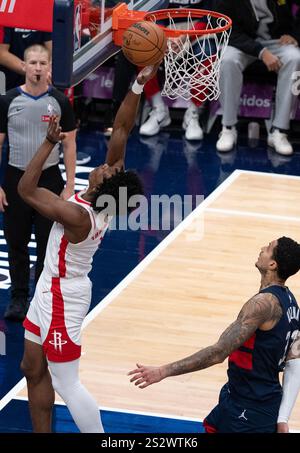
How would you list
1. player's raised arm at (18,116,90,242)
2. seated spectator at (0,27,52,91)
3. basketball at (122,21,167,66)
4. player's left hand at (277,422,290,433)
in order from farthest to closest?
seated spectator at (0,27,52,91) → basketball at (122,21,167,66) → player's raised arm at (18,116,90,242) → player's left hand at (277,422,290,433)

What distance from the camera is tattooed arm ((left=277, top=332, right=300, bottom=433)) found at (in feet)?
16.6

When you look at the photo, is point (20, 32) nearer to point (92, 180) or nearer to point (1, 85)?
point (1, 85)

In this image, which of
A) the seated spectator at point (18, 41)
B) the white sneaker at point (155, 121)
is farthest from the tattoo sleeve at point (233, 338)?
the white sneaker at point (155, 121)

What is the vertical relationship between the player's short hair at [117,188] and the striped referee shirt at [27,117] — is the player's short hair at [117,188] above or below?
above

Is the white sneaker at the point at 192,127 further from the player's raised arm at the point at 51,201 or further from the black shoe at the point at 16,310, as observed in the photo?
the player's raised arm at the point at 51,201

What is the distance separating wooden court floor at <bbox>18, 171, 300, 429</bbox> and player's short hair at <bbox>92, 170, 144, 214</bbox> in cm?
149

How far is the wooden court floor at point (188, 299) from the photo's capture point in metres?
6.75

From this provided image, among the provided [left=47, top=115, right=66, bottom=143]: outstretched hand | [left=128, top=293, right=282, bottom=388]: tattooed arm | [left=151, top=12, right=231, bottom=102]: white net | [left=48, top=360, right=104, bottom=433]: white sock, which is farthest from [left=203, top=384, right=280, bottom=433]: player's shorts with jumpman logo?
[left=151, top=12, right=231, bottom=102]: white net

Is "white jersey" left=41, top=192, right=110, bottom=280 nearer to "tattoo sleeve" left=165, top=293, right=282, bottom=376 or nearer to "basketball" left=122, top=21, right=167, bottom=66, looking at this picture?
"tattoo sleeve" left=165, top=293, right=282, bottom=376

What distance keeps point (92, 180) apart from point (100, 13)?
6.43 ft

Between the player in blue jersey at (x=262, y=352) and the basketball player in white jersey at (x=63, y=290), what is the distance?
73 centimetres

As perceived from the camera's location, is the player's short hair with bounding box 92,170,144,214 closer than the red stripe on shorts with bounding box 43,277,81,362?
Yes

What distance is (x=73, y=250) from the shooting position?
566 centimetres

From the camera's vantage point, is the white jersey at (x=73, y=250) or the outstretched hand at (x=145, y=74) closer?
the white jersey at (x=73, y=250)
